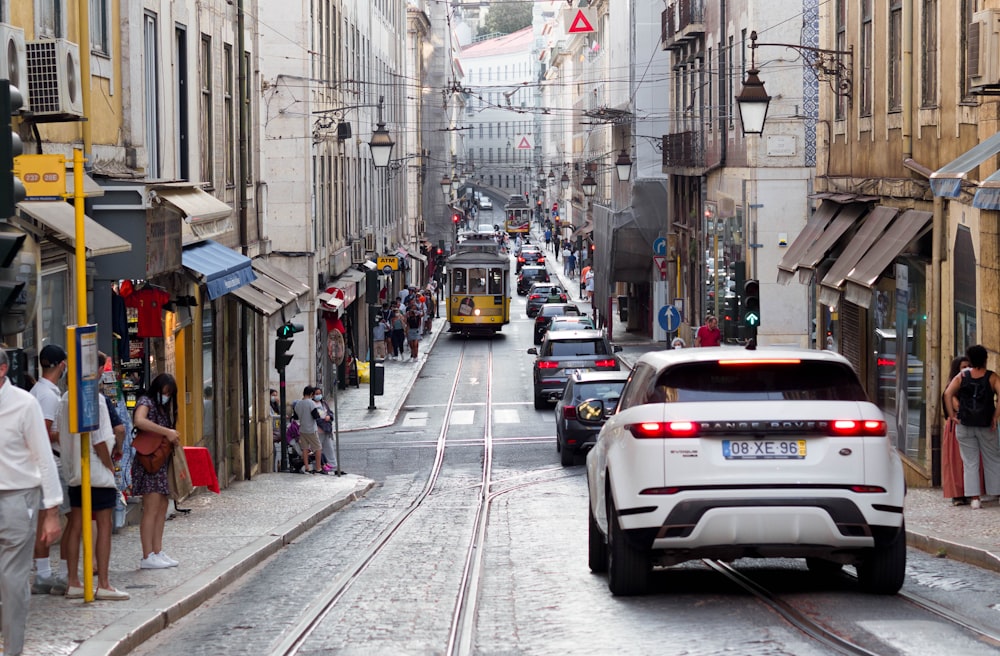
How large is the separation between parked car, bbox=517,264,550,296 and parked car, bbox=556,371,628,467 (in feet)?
207

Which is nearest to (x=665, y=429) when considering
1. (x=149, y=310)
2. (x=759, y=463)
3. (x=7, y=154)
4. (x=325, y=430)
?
(x=759, y=463)

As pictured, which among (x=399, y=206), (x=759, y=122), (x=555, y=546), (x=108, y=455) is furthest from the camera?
(x=399, y=206)

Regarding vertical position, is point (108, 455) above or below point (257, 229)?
below

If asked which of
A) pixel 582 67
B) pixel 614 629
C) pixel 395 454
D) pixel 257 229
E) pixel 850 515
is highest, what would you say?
pixel 582 67

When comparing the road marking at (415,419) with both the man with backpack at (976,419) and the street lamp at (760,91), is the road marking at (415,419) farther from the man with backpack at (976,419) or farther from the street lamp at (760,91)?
the man with backpack at (976,419)

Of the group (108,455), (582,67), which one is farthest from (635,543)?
(582,67)

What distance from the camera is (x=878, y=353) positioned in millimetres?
22391

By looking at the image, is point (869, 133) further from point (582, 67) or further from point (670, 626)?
point (582, 67)

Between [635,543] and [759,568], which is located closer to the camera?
[635,543]

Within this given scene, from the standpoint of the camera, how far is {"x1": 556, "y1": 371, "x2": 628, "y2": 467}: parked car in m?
25.0

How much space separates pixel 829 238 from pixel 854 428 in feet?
47.5

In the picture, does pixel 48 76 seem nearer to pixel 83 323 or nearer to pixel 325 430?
pixel 83 323

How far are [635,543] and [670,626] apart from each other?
75 centimetres

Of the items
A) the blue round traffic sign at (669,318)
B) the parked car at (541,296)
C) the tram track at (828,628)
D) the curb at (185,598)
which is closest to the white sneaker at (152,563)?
the curb at (185,598)
